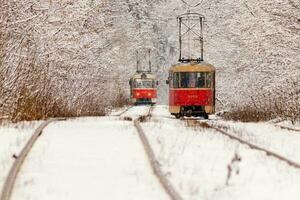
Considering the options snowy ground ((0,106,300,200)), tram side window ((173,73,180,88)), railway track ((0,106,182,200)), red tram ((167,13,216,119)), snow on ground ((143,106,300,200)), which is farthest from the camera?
tram side window ((173,73,180,88))

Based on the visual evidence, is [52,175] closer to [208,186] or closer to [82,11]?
[208,186]

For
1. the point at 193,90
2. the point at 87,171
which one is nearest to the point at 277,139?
the point at 87,171

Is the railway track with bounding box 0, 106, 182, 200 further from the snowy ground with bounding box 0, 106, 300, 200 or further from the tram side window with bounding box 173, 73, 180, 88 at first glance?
the tram side window with bounding box 173, 73, 180, 88

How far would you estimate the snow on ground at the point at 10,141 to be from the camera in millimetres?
9719

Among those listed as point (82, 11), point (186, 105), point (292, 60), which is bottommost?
point (186, 105)

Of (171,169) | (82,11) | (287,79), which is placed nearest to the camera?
(171,169)

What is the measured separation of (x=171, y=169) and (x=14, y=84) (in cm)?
996

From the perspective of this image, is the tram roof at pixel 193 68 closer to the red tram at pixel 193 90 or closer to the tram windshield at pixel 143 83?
the red tram at pixel 193 90

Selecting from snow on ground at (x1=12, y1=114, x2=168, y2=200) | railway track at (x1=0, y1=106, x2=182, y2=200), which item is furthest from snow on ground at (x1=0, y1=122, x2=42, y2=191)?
snow on ground at (x1=12, y1=114, x2=168, y2=200)

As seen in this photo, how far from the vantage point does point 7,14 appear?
18.3 meters

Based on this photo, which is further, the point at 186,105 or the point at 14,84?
the point at 186,105

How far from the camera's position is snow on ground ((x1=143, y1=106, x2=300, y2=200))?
27.0 feet

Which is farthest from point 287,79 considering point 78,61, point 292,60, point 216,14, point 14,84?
point 216,14

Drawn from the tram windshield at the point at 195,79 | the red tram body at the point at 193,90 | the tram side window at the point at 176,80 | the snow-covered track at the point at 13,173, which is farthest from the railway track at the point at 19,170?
the tram side window at the point at 176,80
